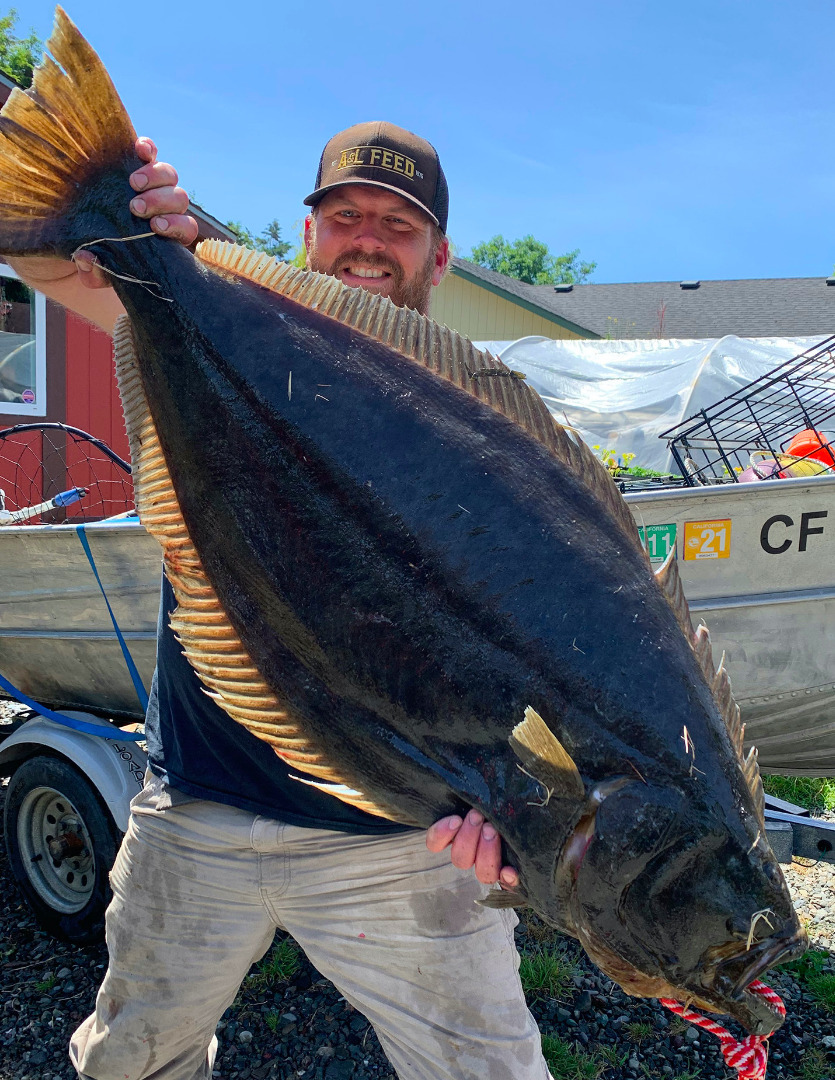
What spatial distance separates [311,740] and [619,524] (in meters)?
0.74

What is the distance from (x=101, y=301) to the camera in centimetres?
217

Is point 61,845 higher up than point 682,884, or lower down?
lower down

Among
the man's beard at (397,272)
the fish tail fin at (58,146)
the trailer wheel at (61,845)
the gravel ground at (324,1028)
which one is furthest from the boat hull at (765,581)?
the trailer wheel at (61,845)

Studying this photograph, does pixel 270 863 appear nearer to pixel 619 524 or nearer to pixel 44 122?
pixel 619 524

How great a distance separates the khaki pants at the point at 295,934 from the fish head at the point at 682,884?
1.99ft

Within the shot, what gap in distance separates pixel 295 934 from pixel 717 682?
1.27 m

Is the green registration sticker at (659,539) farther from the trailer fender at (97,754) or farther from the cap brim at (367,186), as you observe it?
the trailer fender at (97,754)

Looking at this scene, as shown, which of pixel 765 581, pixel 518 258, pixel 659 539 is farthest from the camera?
pixel 518 258

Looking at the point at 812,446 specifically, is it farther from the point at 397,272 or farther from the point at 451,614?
the point at 451,614

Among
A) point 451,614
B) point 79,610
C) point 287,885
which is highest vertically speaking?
point 451,614

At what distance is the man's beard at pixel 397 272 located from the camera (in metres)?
2.19

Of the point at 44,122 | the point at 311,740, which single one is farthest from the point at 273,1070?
the point at 44,122

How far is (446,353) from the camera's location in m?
1.58

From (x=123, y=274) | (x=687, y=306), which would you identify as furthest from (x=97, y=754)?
(x=687, y=306)
